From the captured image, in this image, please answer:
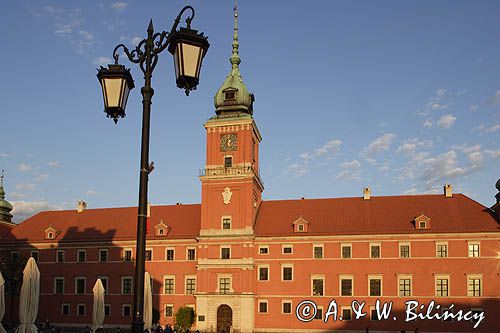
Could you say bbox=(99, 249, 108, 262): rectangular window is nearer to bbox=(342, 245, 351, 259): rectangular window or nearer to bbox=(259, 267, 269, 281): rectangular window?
bbox=(259, 267, 269, 281): rectangular window

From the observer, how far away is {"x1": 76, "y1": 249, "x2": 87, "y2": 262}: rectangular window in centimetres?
5538

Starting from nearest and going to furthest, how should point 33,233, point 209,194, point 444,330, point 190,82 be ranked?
point 190,82, point 444,330, point 209,194, point 33,233

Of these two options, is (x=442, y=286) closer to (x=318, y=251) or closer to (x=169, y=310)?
(x=318, y=251)

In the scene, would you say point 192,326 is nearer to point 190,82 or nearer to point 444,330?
point 444,330

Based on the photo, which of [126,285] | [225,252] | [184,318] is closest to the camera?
[184,318]

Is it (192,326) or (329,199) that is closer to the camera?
(192,326)

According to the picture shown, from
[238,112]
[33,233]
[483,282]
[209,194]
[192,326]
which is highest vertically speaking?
[238,112]

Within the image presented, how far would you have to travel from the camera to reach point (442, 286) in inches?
1806

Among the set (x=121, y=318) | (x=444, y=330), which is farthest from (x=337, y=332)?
(x=121, y=318)

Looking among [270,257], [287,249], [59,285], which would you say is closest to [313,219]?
[287,249]

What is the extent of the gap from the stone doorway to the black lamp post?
43.0 metres

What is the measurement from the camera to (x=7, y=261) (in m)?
53.1

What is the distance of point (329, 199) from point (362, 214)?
4.22 m

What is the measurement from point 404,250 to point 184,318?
19.9 m
